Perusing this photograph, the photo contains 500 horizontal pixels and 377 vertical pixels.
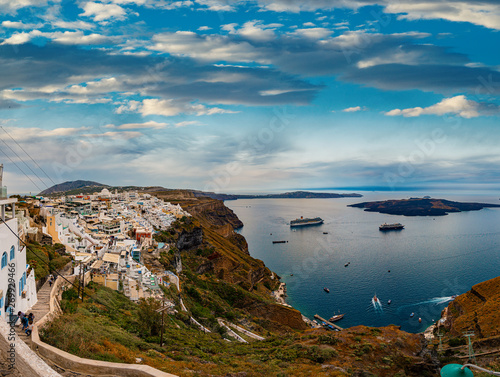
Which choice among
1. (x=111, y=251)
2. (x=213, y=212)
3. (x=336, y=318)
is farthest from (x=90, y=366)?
(x=213, y=212)

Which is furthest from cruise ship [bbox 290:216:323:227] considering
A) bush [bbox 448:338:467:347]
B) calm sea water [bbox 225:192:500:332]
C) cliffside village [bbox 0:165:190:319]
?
bush [bbox 448:338:467:347]

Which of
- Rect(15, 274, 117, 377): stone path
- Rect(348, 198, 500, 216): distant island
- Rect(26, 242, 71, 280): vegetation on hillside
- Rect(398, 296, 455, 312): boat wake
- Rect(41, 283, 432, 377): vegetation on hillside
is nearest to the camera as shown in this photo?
Rect(15, 274, 117, 377): stone path

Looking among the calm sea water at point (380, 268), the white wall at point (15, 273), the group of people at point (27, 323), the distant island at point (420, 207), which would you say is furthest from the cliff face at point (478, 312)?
the distant island at point (420, 207)

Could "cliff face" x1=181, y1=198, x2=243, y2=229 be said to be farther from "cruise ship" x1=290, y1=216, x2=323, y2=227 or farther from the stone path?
the stone path

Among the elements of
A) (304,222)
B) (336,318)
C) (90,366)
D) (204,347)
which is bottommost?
(336,318)

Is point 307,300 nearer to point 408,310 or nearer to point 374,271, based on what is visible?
point 408,310

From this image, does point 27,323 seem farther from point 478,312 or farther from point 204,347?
point 478,312
